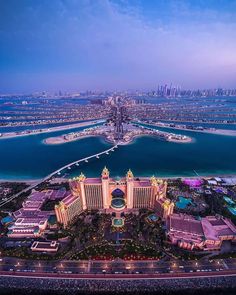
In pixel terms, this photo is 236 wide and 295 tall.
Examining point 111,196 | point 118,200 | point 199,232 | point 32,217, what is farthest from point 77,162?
point 199,232

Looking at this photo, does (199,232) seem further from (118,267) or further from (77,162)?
(77,162)

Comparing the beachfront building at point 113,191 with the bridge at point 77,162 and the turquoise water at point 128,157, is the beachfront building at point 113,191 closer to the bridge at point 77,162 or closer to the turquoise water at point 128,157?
the turquoise water at point 128,157

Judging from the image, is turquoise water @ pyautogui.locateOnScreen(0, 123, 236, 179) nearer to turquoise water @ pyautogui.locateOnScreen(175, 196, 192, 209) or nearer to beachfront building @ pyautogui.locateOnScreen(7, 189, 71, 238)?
turquoise water @ pyautogui.locateOnScreen(175, 196, 192, 209)

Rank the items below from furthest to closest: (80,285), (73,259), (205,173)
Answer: (205,173)
(73,259)
(80,285)

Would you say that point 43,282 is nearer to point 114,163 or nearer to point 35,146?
point 114,163

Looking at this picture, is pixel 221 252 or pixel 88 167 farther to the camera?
pixel 88 167

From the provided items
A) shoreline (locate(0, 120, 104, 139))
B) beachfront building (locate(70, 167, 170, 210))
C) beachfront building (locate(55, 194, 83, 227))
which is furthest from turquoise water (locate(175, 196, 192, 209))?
shoreline (locate(0, 120, 104, 139))

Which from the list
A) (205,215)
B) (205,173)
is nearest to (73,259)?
(205,215)
